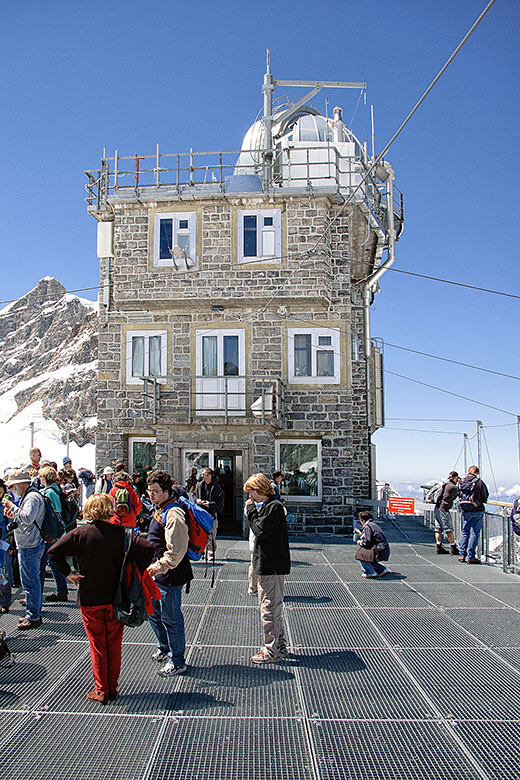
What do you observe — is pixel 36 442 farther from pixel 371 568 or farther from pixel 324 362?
pixel 371 568

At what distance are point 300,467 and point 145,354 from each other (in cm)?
533

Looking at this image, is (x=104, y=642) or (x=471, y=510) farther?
(x=471, y=510)

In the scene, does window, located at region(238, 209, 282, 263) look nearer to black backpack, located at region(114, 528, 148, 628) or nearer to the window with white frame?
the window with white frame

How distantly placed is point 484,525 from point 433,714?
24.2ft

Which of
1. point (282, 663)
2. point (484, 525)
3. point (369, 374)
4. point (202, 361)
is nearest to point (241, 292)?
point (202, 361)

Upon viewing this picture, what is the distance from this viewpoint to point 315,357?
54.6ft

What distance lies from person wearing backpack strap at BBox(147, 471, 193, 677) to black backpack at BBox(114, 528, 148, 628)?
0.24 metres

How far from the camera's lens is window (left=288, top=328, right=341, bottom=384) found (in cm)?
1661

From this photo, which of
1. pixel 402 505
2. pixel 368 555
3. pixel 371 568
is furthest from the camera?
pixel 402 505

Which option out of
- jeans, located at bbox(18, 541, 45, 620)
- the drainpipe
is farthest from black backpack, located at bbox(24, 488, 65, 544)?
the drainpipe

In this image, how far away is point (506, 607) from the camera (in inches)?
→ 332

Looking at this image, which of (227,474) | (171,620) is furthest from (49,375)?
(171,620)

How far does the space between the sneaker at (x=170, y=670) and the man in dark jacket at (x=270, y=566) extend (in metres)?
0.75

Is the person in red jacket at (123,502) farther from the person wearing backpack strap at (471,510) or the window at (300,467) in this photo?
the window at (300,467)
